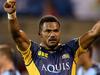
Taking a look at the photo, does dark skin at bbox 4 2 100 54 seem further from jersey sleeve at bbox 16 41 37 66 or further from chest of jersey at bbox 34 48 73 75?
chest of jersey at bbox 34 48 73 75

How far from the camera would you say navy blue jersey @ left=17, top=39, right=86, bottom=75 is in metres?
10.4

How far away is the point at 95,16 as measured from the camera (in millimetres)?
18656

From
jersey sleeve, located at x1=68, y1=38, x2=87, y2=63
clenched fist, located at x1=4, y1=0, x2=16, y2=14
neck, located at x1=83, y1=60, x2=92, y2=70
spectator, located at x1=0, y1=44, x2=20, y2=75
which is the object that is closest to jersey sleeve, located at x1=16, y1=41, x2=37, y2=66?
jersey sleeve, located at x1=68, y1=38, x2=87, y2=63

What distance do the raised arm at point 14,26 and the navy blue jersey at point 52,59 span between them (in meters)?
0.12

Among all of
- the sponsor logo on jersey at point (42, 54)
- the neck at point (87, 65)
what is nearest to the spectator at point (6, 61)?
the neck at point (87, 65)

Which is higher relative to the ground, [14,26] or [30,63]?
[14,26]

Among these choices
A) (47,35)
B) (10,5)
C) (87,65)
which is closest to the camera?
(10,5)

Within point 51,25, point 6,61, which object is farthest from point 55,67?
point 6,61

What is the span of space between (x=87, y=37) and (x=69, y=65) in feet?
1.58

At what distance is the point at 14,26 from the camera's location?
1028 cm

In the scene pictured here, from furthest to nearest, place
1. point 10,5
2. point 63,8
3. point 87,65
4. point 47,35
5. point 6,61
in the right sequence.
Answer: point 63,8 < point 87,65 < point 6,61 < point 47,35 < point 10,5

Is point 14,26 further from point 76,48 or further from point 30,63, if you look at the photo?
point 76,48

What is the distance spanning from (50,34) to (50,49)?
0.26 meters

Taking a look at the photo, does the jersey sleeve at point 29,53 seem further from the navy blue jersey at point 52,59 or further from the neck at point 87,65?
the neck at point 87,65
